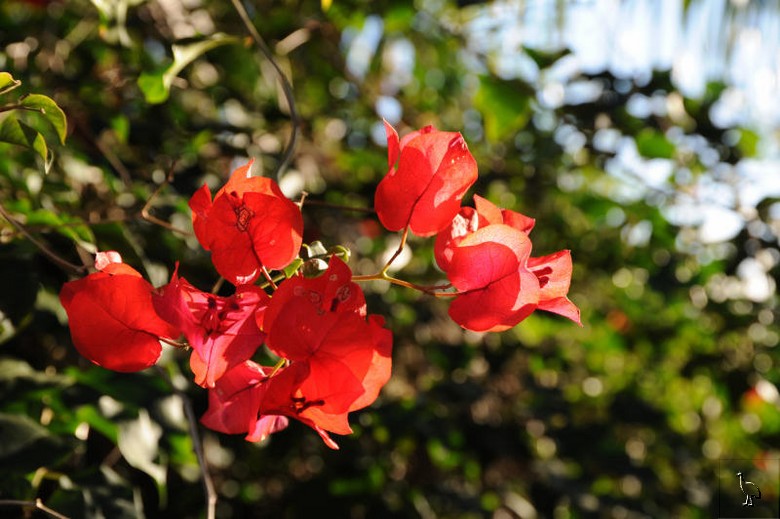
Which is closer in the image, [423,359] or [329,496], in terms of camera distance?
[329,496]

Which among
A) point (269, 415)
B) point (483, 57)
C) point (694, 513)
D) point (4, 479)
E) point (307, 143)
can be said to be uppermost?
point (269, 415)

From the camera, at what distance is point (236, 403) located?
1.51ft

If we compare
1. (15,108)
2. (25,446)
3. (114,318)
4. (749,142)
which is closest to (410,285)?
(114,318)

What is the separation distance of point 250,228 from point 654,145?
0.98m

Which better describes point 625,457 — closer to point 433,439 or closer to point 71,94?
point 433,439

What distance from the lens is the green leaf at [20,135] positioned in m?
0.54

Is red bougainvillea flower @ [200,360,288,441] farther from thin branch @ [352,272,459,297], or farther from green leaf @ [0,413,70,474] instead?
green leaf @ [0,413,70,474]

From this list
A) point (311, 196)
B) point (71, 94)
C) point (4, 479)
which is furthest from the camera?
point (311, 196)

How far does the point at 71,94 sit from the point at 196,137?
0.17m

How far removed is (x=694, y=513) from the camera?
153cm

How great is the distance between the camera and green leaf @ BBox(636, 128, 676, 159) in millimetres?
1228

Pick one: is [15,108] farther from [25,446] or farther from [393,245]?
[393,245]

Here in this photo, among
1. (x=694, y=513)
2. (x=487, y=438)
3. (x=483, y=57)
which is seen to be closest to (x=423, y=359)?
(x=487, y=438)

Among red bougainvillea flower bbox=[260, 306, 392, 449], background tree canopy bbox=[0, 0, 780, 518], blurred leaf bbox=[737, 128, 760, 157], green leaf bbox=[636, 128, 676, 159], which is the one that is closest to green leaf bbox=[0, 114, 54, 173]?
background tree canopy bbox=[0, 0, 780, 518]
